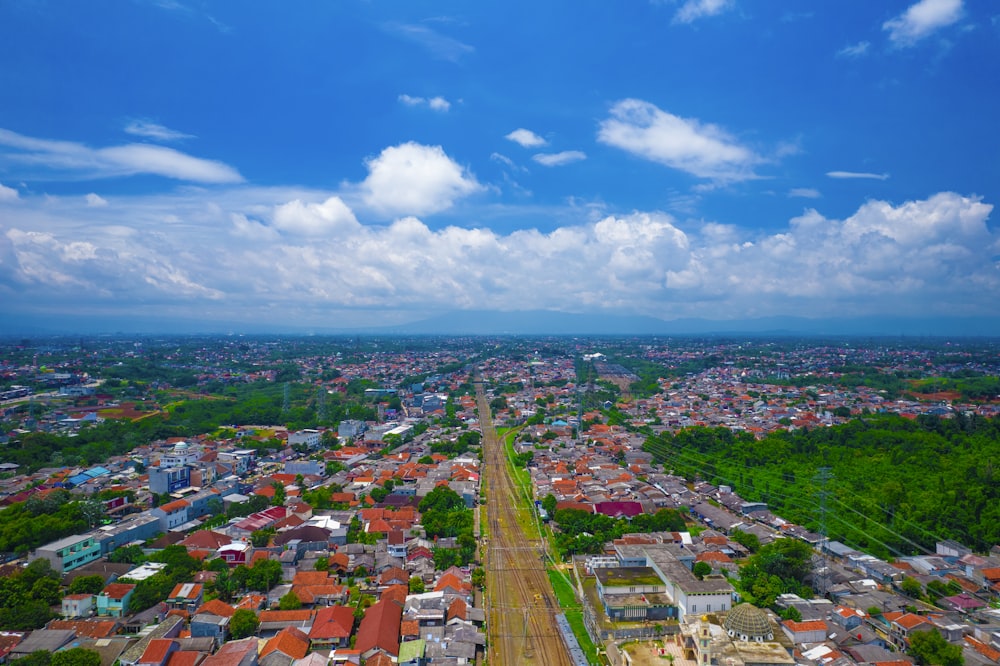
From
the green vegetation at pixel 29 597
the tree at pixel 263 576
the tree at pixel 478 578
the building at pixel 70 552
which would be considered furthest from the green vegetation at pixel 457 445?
the green vegetation at pixel 29 597

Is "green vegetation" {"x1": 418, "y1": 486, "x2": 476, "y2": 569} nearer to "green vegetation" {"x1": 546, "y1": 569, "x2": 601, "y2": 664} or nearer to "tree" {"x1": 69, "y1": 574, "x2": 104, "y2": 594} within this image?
"green vegetation" {"x1": 546, "y1": 569, "x2": 601, "y2": 664}

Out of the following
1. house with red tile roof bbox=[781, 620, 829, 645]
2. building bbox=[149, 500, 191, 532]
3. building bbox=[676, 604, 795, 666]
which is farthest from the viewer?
building bbox=[149, 500, 191, 532]

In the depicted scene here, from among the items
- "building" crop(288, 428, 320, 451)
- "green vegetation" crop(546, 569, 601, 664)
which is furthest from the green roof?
"building" crop(288, 428, 320, 451)

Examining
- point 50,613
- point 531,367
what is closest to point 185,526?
point 50,613

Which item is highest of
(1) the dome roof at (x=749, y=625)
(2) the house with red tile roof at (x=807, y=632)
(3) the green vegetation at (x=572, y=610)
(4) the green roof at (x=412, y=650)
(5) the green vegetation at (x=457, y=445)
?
(1) the dome roof at (x=749, y=625)

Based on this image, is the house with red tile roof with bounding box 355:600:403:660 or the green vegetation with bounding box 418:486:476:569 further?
the green vegetation with bounding box 418:486:476:569

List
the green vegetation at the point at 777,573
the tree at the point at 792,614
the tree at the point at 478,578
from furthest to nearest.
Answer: the tree at the point at 478,578, the green vegetation at the point at 777,573, the tree at the point at 792,614

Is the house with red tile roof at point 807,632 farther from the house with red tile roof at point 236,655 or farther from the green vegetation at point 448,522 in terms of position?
the house with red tile roof at point 236,655

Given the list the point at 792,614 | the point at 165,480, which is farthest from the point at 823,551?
the point at 165,480
